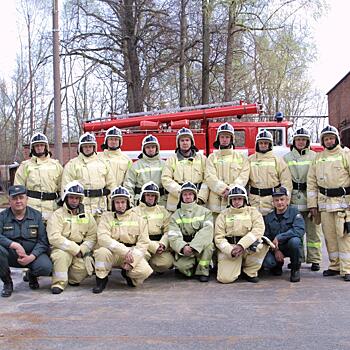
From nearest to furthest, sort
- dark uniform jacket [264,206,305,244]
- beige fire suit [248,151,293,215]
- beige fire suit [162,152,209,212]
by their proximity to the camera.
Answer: dark uniform jacket [264,206,305,244]
beige fire suit [248,151,293,215]
beige fire suit [162,152,209,212]

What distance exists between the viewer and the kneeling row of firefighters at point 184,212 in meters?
6.18

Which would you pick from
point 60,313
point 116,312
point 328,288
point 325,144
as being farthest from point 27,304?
point 325,144

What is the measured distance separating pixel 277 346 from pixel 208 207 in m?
3.14

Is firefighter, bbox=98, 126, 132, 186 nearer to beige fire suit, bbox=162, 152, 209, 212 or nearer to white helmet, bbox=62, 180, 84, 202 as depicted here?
beige fire suit, bbox=162, 152, 209, 212

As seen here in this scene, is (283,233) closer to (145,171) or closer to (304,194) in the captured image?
(304,194)

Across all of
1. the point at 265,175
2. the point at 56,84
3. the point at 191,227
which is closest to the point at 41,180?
the point at 191,227

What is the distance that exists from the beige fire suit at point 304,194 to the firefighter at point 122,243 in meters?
2.17

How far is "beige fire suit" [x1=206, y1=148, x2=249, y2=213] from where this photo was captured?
6.85 meters

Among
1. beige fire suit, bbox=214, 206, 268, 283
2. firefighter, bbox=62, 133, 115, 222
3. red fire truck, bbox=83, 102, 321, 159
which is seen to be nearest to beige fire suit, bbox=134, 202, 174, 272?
firefighter, bbox=62, 133, 115, 222

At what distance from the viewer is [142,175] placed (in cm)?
712

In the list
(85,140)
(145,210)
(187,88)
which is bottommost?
(145,210)

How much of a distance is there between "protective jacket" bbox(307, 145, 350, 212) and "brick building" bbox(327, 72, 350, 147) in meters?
21.0

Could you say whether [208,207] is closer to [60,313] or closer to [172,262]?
[172,262]

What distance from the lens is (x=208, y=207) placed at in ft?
23.2
